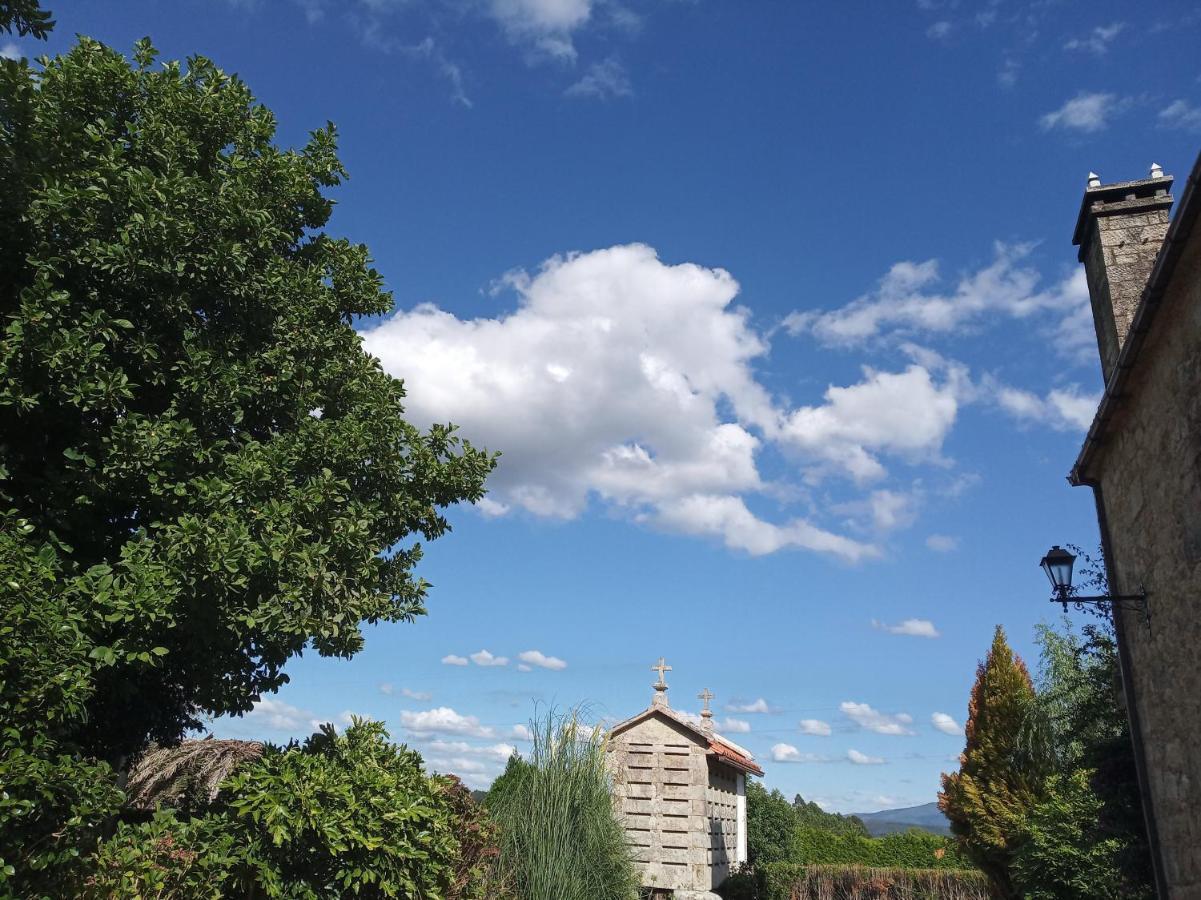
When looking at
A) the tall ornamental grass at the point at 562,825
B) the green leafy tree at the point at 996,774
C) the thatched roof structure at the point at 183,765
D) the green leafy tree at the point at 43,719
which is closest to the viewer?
the green leafy tree at the point at 43,719

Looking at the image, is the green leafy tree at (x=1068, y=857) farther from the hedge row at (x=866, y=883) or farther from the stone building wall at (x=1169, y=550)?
the hedge row at (x=866, y=883)

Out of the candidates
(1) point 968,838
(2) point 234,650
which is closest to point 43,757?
(2) point 234,650

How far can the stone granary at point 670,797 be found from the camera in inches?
610

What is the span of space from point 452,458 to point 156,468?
8.46ft

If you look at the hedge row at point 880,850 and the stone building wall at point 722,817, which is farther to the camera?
the hedge row at point 880,850

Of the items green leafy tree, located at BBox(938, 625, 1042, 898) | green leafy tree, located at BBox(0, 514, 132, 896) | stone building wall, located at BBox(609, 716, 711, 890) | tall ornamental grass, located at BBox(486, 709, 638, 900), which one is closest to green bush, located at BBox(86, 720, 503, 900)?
green leafy tree, located at BBox(0, 514, 132, 896)

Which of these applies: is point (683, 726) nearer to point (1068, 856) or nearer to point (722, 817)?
point (722, 817)

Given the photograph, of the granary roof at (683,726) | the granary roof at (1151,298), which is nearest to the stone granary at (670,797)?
the granary roof at (683,726)

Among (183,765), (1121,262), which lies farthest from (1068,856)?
(183,765)

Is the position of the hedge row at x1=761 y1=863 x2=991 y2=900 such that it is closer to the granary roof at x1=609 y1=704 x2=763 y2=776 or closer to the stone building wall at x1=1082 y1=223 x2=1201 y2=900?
the granary roof at x1=609 y1=704 x2=763 y2=776

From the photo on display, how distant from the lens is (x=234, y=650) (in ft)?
23.5

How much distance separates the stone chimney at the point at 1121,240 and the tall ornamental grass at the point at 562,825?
24.6 feet

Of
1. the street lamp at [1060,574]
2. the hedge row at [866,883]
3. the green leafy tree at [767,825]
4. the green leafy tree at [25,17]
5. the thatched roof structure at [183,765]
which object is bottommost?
the hedge row at [866,883]

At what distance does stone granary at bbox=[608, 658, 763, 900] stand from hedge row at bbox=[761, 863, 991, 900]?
267 centimetres
